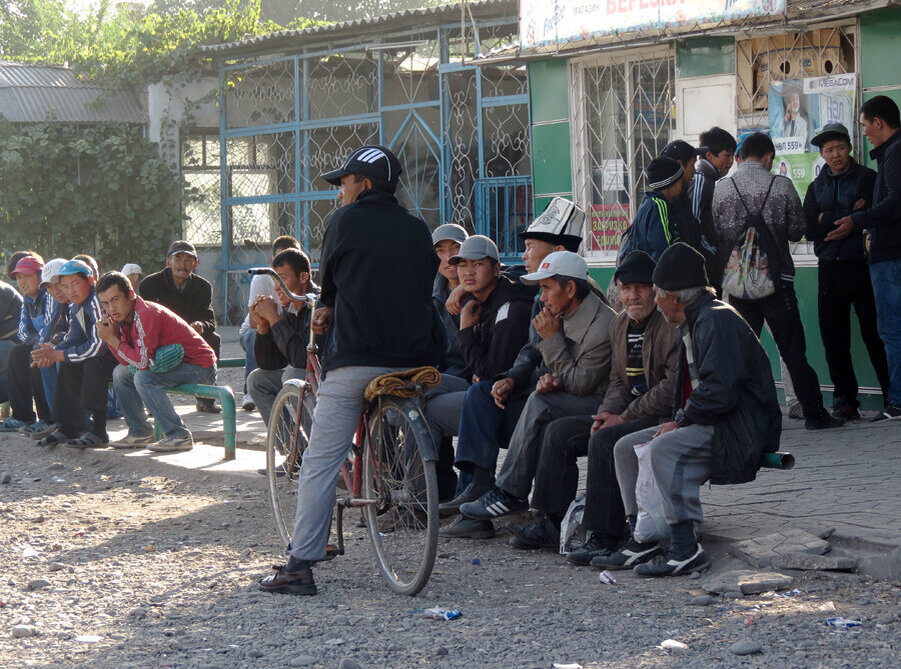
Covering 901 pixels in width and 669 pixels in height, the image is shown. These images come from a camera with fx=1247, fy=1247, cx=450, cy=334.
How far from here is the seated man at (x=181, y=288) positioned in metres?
10.7

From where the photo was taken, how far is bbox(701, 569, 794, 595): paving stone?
4816mm

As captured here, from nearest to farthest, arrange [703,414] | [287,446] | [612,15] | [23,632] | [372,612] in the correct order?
[23,632] → [372,612] → [703,414] → [287,446] → [612,15]

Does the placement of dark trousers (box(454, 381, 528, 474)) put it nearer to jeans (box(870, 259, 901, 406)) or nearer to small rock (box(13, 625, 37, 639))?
small rock (box(13, 625, 37, 639))

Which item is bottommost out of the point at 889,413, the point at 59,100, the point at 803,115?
the point at 889,413

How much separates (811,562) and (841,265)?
383 centimetres

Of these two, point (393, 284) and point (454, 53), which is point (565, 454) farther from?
point (454, 53)

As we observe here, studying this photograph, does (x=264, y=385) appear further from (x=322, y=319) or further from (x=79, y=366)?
(x=322, y=319)

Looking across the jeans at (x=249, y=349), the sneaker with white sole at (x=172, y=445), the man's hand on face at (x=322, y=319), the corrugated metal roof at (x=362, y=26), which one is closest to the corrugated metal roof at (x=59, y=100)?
the corrugated metal roof at (x=362, y=26)

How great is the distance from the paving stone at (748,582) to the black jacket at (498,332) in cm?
181

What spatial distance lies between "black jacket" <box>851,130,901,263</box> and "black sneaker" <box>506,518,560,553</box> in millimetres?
3448

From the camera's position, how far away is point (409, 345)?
16.9 feet

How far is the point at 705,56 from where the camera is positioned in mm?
9773

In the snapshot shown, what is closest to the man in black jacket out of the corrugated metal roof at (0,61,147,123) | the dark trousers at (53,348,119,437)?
the dark trousers at (53,348,119,437)

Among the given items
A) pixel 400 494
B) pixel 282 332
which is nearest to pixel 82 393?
pixel 282 332
